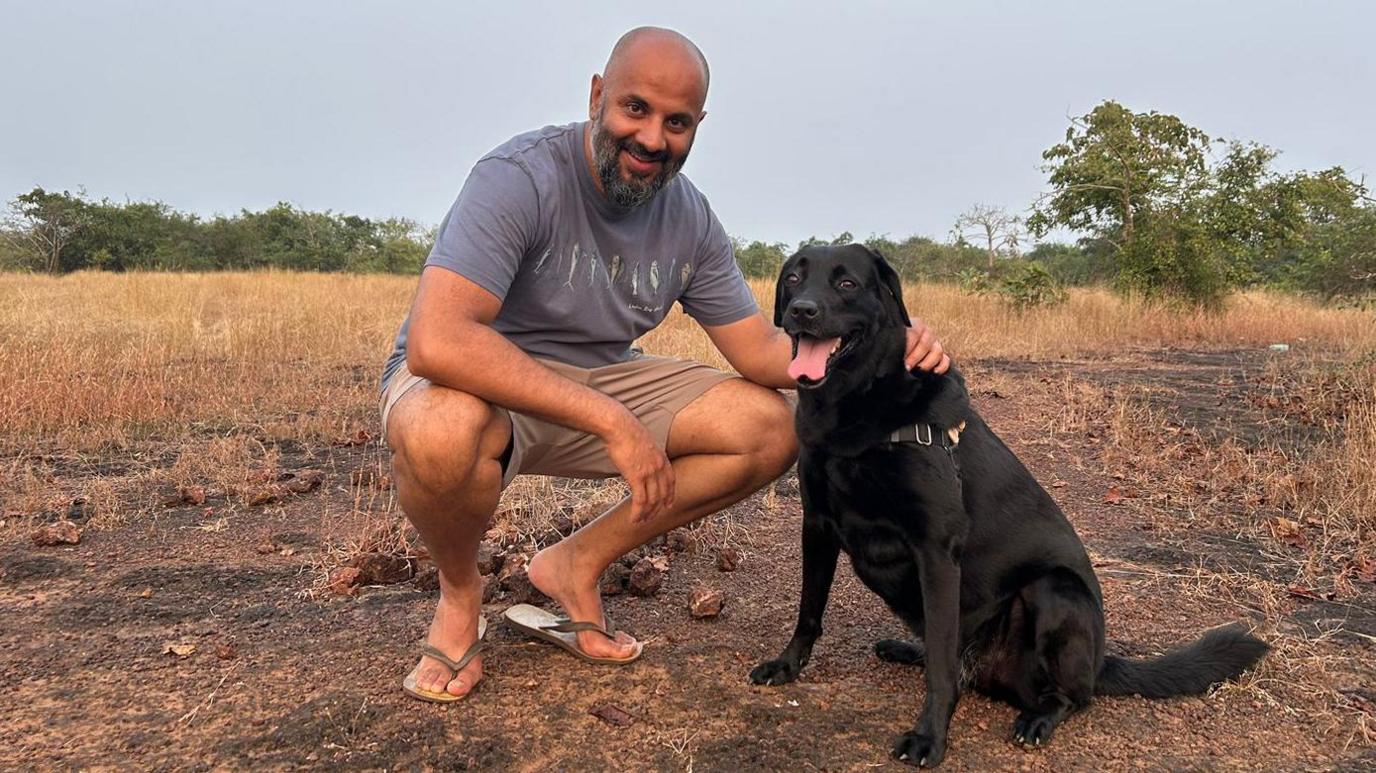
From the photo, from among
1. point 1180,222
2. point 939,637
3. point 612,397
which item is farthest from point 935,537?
point 1180,222

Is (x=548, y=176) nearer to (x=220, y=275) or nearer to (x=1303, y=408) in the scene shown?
(x=1303, y=408)

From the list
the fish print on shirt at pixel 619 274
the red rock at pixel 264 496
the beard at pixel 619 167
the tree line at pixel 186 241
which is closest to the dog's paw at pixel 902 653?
the fish print on shirt at pixel 619 274

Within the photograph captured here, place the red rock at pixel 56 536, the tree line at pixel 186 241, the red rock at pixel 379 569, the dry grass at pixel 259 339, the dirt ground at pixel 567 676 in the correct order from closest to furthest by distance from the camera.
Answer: the dirt ground at pixel 567 676, the red rock at pixel 379 569, the red rock at pixel 56 536, the dry grass at pixel 259 339, the tree line at pixel 186 241

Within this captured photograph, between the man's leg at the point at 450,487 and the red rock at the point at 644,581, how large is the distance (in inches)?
25.4

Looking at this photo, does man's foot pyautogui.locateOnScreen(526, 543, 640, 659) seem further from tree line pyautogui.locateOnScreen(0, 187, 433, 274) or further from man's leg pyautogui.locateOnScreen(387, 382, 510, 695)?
tree line pyautogui.locateOnScreen(0, 187, 433, 274)

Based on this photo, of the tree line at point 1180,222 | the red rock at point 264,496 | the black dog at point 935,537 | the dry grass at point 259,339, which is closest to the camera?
the black dog at point 935,537

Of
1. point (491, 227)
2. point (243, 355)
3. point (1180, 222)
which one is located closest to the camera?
point (491, 227)

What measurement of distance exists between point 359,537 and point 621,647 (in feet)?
4.28

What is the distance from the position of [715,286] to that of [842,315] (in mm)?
608

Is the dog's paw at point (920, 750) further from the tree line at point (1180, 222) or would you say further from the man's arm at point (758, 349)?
the tree line at point (1180, 222)

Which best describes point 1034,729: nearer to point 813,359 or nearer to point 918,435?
point 918,435

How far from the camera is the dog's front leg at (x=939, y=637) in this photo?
6.25ft

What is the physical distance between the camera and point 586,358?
97.7 inches

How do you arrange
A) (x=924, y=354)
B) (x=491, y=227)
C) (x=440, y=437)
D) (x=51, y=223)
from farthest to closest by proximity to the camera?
(x=51, y=223) < (x=924, y=354) < (x=491, y=227) < (x=440, y=437)
